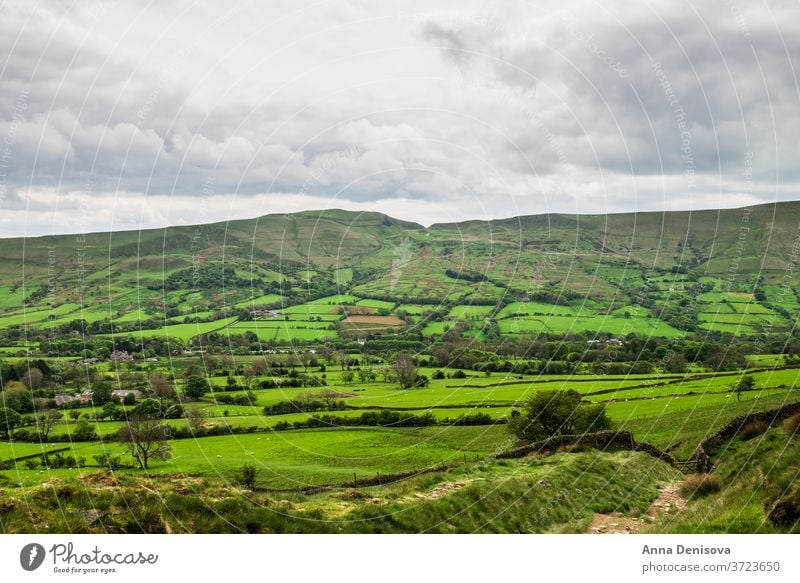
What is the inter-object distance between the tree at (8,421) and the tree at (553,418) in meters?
39.0

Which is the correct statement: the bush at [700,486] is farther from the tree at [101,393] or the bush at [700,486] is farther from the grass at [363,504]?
the tree at [101,393]

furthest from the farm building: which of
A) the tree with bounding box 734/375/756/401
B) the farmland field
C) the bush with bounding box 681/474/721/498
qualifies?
the tree with bounding box 734/375/756/401

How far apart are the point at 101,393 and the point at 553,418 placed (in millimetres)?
44808

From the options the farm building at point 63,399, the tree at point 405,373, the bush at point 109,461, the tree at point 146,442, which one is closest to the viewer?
the bush at point 109,461

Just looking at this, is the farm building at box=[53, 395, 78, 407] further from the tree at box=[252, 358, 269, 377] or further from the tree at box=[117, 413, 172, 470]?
the tree at box=[117, 413, 172, 470]

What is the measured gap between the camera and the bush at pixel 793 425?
809 inches

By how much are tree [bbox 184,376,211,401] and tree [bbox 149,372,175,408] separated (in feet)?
5.94

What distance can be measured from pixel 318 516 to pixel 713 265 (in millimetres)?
177207

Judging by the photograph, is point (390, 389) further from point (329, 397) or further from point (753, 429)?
point (753, 429)

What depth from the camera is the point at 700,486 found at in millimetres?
20531

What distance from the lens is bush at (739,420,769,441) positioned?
24.2 m

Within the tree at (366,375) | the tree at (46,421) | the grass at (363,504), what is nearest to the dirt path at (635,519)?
the grass at (363,504)

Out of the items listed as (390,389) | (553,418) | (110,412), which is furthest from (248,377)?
(553,418)
